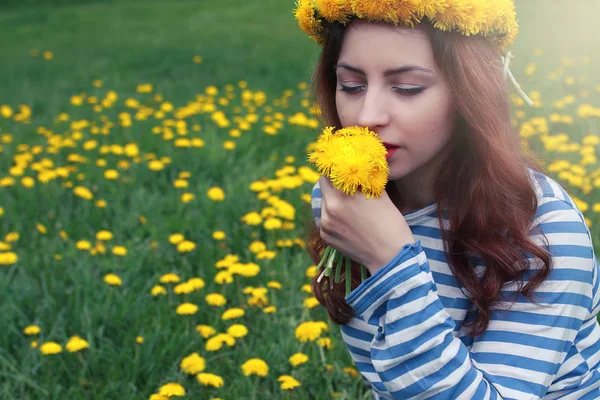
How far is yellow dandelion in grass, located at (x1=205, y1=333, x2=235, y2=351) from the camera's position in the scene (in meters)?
2.15

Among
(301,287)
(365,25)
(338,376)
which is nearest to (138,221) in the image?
(301,287)

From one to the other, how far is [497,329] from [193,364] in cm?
98

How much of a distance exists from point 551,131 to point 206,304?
101 inches

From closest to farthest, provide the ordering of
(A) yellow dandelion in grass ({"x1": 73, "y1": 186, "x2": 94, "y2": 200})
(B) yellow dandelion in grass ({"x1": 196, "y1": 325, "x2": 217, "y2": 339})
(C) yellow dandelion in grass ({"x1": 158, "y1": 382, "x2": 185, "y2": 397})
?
(C) yellow dandelion in grass ({"x1": 158, "y1": 382, "x2": 185, "y2": 397}) < (B) yellow dandelion in grass ({"x1": 196, "y1": 325, "x2": 217, "y2": 339}) < (A) yellow dandelion in grass ({"x1": 73, "y1": 186, "x2": 94, "y2": 200})

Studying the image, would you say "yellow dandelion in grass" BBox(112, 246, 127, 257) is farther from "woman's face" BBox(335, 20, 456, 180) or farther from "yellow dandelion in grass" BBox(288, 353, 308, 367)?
"woman's face" BBox(335, 20, 456, 180)

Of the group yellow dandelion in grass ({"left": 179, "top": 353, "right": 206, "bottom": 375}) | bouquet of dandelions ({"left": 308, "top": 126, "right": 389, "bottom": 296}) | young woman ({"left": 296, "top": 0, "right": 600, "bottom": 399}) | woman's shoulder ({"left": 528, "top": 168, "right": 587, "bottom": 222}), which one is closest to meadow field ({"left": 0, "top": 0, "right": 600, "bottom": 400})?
yellow dandelion in grass ({"left": 179, "top": 353, "right": 206, "bottom": 375})

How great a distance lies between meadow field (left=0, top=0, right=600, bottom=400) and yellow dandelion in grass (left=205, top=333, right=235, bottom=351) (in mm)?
22

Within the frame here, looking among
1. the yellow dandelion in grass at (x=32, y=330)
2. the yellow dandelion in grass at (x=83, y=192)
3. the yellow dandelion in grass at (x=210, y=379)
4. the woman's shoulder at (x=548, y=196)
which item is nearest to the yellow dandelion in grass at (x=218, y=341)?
the yellow dandelion in grass at (x=210, y=379)

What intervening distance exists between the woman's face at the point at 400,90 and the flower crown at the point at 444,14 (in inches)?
1.3

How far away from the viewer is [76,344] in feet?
7.16

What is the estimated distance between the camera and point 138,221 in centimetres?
327

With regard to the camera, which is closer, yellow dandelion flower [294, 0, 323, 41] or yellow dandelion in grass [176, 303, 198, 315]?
yellow dandelion flower [294, 0, 323, 41]

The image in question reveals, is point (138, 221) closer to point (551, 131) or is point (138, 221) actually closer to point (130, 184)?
point (130, 184)

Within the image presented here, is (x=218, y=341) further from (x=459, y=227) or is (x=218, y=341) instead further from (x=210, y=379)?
(x=459, y=227)
